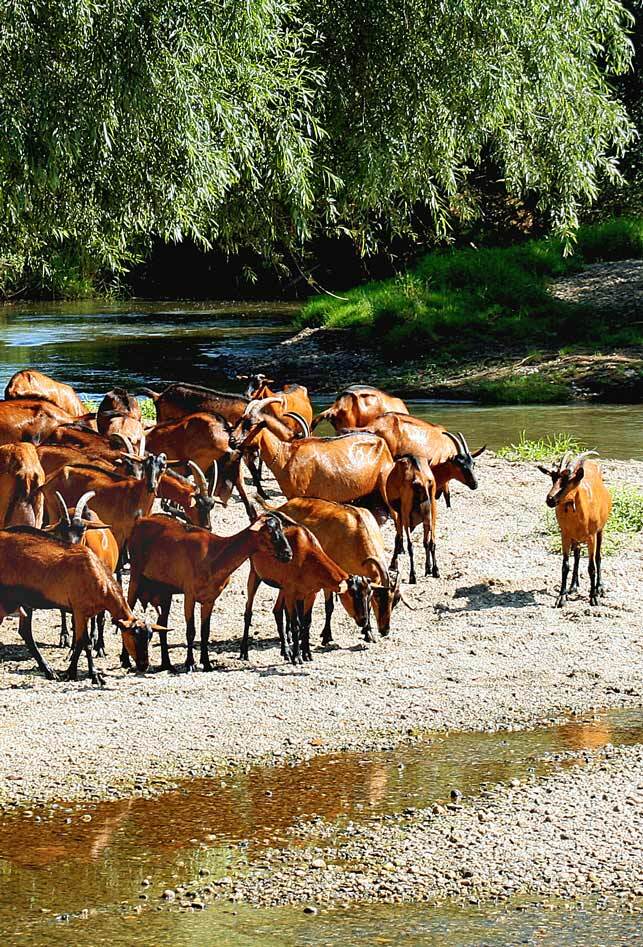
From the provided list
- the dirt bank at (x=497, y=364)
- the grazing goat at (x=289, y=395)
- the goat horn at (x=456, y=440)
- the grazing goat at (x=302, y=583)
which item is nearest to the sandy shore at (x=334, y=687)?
the grazing goat at (x=302, y=583)

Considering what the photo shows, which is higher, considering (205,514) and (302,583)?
(205,514)

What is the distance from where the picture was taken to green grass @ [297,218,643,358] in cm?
2492

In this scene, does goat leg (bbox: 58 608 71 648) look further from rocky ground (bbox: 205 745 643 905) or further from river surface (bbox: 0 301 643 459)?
river surface (bbox: 0 301 643 459)

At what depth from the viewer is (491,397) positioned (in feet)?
73.3

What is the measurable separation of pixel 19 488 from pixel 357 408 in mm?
4797

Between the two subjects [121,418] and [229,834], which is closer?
[229,834]

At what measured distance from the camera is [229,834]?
6336 millimetres

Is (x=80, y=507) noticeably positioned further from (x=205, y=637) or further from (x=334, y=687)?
(x=334, y=687)

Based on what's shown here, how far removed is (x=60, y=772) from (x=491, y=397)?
53.1 ft

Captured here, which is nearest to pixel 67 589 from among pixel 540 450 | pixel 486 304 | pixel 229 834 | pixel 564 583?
pixel 229 834

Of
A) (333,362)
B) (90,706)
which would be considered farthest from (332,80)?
(333,362)

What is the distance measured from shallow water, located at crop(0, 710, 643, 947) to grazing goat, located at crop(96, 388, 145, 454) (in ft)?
16.5

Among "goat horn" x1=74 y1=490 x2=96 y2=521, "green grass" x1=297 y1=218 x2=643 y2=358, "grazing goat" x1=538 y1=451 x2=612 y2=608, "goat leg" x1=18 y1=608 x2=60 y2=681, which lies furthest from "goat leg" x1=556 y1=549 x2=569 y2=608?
"green grass" x1=297 y1=218 x2=643 y2=358

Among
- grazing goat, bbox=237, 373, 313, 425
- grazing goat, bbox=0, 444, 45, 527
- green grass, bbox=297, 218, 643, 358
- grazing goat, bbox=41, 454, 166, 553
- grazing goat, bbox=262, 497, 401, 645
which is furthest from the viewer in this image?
green grass, bbox=297, 218, 643, 358
